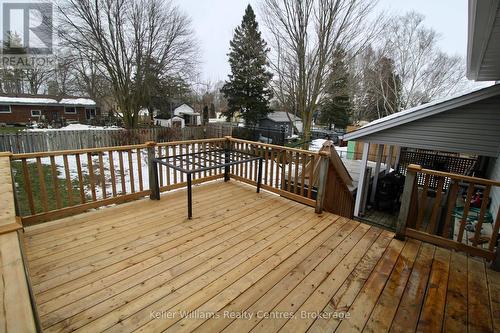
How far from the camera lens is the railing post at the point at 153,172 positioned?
383cm

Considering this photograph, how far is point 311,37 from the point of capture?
10289 mm

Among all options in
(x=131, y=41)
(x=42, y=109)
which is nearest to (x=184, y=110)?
(x=42, y=109)

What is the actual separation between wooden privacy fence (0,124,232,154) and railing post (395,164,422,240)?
40.7 feet

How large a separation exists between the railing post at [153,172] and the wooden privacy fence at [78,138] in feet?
31.4

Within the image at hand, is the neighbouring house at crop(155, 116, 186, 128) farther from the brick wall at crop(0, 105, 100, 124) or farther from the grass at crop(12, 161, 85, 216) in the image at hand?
the grass at crop(12, 161, 85, 216)

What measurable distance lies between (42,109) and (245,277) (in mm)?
31303

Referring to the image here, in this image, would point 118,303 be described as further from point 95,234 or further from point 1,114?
point 1,114

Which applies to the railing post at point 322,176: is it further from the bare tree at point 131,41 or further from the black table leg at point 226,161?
the bare tree at point 131,41

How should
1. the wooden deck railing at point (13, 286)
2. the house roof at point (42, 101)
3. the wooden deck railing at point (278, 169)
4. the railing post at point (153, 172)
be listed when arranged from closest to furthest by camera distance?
the wooden deck railing at point (13, 286), the railing post at point (153, 172), the wooden deck railing at point (278, 169), the house roof at point (42, 101)

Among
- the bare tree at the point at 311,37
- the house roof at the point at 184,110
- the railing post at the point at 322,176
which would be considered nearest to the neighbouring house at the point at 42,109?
the house roof at the point at 184,110

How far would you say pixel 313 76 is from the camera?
428 inches

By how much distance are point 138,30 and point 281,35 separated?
304 inches

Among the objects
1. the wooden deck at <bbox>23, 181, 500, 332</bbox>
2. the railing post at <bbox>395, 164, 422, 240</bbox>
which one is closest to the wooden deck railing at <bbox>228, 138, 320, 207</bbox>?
the wooden deck at <bbox>23, 181, 500, 332</bbox>

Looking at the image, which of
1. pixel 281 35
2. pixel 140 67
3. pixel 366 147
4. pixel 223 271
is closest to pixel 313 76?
pixel 281 35
